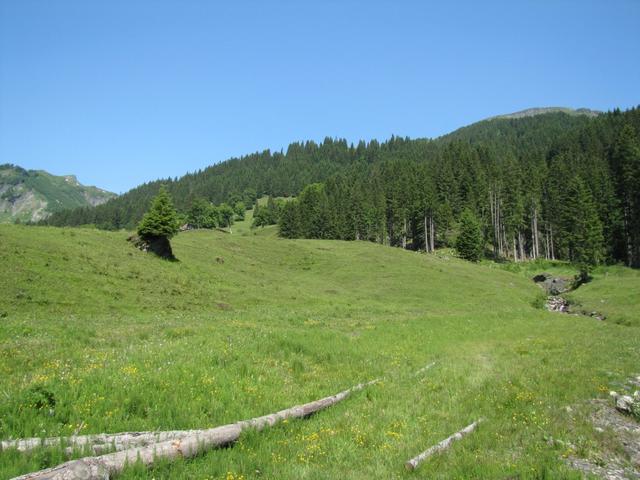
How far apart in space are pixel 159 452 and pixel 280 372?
734 cm

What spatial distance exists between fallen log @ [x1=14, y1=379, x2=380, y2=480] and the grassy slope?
24 centimetres

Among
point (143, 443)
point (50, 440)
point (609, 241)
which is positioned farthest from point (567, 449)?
point (609, 241)

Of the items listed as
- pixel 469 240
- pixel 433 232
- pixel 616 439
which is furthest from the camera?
pixel 433 232

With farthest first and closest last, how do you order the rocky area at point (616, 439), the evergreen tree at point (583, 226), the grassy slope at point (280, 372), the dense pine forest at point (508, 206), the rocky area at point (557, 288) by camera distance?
the dense pine forest at point (508, 206)
the evergreen tree at point (583, 226)
the rocky area at point (557, 288)
the grassy slope at point (280, 372)
the rocky area at point (616, 439)

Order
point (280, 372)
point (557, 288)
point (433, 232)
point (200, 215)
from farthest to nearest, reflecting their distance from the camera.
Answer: point (200, 215)
point (433, 232)
point (557, 288)
point (280, 372)

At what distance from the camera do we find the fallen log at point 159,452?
18.6 feet

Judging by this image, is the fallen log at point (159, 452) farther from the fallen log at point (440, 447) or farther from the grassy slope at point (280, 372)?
the fallen log at point (440, 447)

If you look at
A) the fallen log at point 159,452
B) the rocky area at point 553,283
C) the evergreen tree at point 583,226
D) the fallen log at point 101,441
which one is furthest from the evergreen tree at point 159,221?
the evergreen tree at point 583,226

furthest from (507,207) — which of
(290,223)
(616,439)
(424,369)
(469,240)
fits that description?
(616,439)

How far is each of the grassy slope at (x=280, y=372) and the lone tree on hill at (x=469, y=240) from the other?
5939 centimetres

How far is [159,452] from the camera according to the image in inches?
285

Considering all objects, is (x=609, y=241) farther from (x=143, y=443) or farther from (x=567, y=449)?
(x=143, y=443)

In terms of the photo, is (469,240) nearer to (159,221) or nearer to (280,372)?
(159,221)

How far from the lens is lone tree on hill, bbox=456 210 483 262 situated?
99375 mm
